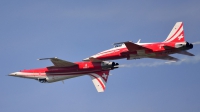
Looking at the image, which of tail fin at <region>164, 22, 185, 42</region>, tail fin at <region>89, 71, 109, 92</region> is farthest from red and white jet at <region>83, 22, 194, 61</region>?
tail fin at <region>89, 71, 109, 92</region>

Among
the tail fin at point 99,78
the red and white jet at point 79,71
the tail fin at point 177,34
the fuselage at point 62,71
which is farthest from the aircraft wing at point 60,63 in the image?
the tail fin at point 177,34

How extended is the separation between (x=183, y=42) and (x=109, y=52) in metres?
9.74

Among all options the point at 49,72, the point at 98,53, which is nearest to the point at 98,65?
the point at 98,53

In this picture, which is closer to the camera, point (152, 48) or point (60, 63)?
point (152, 48)

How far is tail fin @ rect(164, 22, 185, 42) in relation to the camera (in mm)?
71500

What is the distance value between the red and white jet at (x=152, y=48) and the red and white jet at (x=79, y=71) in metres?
1.11

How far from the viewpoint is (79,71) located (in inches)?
2982

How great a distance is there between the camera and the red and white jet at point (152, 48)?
2783 inches

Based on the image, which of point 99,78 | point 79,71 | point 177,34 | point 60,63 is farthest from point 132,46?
point 60,63

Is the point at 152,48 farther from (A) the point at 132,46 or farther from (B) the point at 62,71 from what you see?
(B) the point at 62,71

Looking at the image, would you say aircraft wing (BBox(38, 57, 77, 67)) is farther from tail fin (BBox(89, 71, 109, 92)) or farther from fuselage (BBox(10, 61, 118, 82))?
tail fin (BBox(89, 71, 109, 92))

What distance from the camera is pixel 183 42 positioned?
70562mm

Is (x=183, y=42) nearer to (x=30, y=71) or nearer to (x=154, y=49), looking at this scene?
(x=154, y=49)

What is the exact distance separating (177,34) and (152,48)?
3586 mm
